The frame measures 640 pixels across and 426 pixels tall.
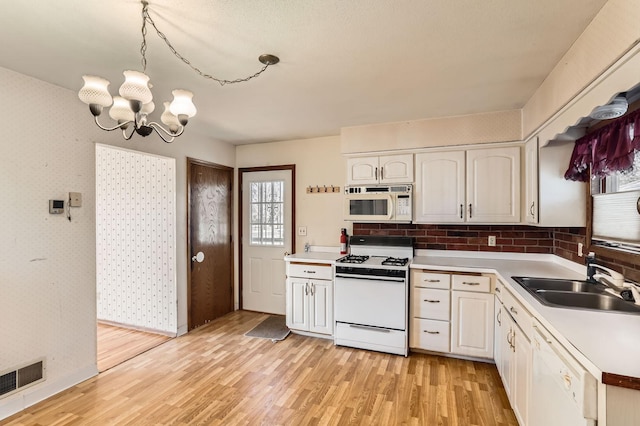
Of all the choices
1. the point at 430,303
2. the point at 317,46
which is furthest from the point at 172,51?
the point at 430,303

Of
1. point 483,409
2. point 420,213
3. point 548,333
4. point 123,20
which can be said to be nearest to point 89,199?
point 123,20

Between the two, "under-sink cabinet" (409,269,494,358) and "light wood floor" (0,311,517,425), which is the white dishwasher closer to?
"light wood floor" (0,311,517,425)

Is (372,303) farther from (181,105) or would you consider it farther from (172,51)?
(172,51)

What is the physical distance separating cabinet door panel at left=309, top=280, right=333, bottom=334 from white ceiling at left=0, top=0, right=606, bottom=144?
1.89 metres

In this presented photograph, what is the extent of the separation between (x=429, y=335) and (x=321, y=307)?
1.13m

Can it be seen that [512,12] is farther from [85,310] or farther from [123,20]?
[85,310]

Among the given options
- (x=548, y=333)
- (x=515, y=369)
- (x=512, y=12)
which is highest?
(x=512, y=12)

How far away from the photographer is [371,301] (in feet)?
10.3

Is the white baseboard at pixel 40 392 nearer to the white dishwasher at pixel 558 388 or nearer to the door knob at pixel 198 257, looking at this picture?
the door knob at pixel 198 257

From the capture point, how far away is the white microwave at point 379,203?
3350 millimetres

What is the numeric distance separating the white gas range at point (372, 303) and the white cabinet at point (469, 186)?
25.5 inches

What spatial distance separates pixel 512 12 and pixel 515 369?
207 cm

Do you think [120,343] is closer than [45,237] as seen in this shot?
No

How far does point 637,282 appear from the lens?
182cm
